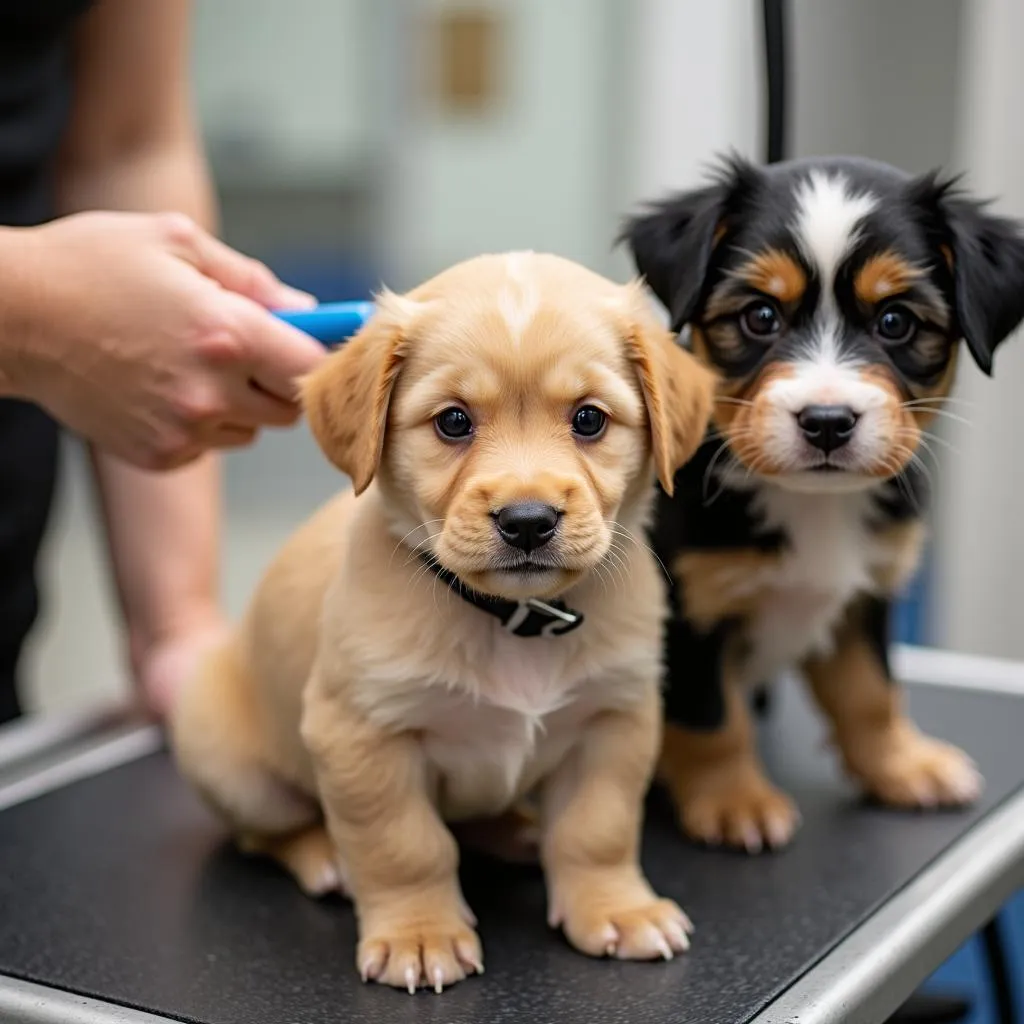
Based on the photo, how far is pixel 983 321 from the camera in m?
1.25

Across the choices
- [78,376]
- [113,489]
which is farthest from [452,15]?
[78,376]

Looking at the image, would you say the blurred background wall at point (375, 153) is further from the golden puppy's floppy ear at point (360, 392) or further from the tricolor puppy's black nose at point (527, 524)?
the tricolor puppy's black nose at point (527, 524)

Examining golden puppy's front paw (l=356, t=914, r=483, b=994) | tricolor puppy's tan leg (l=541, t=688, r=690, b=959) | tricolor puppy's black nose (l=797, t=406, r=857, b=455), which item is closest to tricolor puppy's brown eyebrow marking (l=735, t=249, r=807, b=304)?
tricolor puppy's black nose (l=797, t=406, r=857, b=455)

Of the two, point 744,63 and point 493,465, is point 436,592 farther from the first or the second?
point 744,63

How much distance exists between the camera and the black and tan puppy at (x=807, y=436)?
1.23 m

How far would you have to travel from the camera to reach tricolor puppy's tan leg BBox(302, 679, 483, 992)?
1.13 metres

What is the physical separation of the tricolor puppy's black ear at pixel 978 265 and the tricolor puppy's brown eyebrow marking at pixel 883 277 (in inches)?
1.8

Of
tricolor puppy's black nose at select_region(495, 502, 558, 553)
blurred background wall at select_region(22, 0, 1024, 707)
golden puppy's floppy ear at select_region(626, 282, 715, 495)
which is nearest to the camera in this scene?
tricolor puppy's black nose at select_region(495, 502, 558, 553)

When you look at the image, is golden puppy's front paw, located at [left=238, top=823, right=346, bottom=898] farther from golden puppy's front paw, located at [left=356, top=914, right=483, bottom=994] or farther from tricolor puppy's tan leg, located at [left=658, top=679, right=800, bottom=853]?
tricolor puppy's tan leg, located at [left=658, top=679, right=800, bottom=853]

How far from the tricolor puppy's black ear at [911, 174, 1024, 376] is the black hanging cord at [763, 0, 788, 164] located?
0.23 metres

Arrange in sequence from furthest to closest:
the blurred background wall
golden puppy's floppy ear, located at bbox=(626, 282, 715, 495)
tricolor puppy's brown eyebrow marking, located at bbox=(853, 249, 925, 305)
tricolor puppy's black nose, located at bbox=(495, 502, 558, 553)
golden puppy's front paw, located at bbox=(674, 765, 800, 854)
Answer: the blurred background wall → golden puppy's front paw, located at bbox=(674, 765, 800, 854) → tricolor puppy's brown eyebrow marking, located at bbox=(853, 249, 925, 305) → golden puppy's floppy ear, located at bbox=(626, 282, 715, 495) → tricolor puppy's black nose, located at bbox=(495, 502, 558, 553)

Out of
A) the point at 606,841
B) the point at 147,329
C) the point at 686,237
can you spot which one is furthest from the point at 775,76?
the point at 606,841

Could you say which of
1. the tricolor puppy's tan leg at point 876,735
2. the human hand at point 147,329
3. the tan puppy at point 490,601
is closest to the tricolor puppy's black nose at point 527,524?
the tan puppy at point 490,601

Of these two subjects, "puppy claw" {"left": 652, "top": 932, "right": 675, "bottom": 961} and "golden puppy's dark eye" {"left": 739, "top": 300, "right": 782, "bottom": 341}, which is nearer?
"puppy claw" {"left": 652, "top": 932, "right": 675, "bottom": 961}
